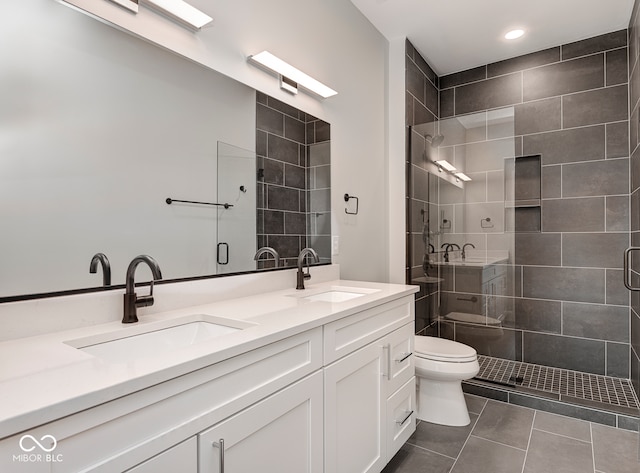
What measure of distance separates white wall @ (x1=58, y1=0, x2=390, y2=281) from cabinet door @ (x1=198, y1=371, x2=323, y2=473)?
48.7 inches

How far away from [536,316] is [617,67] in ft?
6.71

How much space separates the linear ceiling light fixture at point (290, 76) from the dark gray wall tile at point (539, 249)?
2115 millimetres

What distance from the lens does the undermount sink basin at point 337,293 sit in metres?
1.81

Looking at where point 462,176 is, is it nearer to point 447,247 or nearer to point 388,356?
point 447,247

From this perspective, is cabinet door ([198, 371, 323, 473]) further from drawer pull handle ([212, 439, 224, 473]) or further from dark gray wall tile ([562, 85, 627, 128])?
dark gray wall tile ([562, 85, 627, 128])

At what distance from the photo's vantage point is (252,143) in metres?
1.72

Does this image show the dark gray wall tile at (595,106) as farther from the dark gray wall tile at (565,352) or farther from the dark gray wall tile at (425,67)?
the dark gray wall tile at (565,352)

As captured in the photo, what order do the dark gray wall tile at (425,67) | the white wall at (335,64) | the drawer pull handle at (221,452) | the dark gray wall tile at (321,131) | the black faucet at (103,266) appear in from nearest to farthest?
the drawer pull handle at (221,452) → the black faucet at (103,266) → the white wall at (335,64) → the dark gray wall tile at (321,131) → the dark gray wall tile at (425,67)

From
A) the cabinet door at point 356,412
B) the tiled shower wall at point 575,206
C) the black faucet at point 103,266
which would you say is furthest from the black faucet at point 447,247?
the black faucet at point 103,266

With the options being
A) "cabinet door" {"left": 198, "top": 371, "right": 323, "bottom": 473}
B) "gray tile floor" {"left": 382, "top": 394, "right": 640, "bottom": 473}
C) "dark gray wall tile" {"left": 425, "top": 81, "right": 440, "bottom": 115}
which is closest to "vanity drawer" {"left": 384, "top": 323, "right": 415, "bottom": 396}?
"gray tile floor" {"left": 382, "top": 394, "right": 640, "bottom": 473}

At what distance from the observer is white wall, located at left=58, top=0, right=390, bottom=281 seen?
1.46 meters

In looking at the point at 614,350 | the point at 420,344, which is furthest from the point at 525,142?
the point at 420,344

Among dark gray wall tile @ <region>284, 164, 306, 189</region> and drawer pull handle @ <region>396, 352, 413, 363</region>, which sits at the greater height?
dark gray wall tile @ <region>284, 164, 306, 189</region>

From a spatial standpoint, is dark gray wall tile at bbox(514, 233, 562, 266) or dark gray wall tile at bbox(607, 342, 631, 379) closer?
dark gray wall tile at bbox(607, 342, 631, 379)
